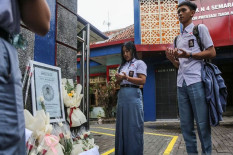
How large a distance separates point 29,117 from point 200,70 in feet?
6.06

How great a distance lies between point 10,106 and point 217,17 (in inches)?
466

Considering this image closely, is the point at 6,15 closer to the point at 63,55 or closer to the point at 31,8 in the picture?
the point at 31,8

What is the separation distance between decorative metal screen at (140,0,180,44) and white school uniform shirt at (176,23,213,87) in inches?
342

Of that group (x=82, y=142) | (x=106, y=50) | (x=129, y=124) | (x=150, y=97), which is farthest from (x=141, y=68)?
(x=106, y=50)

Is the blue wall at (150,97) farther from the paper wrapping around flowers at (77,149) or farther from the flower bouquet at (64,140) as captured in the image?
the flower bouquet at (64,140)

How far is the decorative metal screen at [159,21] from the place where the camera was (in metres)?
11.3

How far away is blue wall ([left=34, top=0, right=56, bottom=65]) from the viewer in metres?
2.82

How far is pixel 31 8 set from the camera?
0.96 metres

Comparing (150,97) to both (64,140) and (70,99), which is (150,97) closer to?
(70,99)

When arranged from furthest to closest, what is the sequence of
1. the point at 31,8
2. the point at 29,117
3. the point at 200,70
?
the point at 200,70 → the point at 29,117 → the point at 31,8

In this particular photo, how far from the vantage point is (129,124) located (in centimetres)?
312

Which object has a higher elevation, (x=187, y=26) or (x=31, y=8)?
(x=187, y=26)

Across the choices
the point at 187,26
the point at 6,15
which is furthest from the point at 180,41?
the point at 6,15

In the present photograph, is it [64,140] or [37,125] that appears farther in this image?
[64,140]
